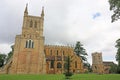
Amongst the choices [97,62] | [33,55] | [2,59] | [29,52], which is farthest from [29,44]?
[97,62]

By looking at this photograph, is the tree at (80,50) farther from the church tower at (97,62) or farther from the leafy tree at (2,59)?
the leafy tree at (2,59)

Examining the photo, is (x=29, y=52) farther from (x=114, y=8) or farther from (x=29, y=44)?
(x=114, y=8)

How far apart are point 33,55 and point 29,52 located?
167cm

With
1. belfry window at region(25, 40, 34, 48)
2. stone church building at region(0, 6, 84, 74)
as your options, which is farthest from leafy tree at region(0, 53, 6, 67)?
belfry window at region(25, 40, 34, 48)

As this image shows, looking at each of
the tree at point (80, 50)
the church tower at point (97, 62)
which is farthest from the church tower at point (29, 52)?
the church tower at point (97, 62)

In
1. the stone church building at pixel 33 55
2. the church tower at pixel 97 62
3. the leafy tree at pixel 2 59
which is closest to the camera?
the stone church building at pixel 33 55

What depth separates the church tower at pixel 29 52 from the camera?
50.6m

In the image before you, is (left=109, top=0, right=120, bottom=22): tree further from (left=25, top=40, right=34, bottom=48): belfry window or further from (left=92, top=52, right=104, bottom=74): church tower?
(left=92, top=52, right=104, bottom=74): church tower

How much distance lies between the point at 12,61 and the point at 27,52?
18.1 feet

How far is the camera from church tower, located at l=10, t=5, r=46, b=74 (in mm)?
50594

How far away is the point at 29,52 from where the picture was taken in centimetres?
5319

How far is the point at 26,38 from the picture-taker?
180ft

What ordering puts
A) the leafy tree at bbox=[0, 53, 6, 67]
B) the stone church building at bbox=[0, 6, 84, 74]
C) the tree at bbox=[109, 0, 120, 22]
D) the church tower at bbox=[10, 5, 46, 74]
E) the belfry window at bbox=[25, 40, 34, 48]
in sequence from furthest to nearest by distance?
1. the leafy tree at bbox=[0, 53, 6, 67]
2. the belfry window at bbox=[25, 40, 34, 48]
3. the stone church building at bbox=[0, 6, 84, 74]
4. the church tower at bbox=[10, 5, 46, 74]
5. the tree at bbox=[109, 0, 120, 22]

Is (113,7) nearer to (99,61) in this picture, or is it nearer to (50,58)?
(50,58)
